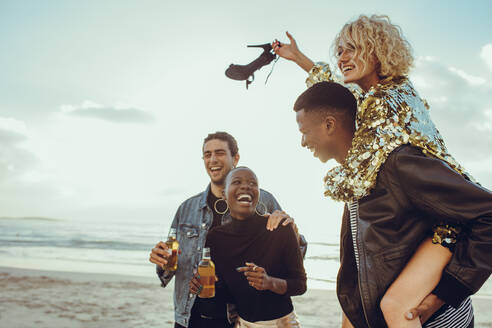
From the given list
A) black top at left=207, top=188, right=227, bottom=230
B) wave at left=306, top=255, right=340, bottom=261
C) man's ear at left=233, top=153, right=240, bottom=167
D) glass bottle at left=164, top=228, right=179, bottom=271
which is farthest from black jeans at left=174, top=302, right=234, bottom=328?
wave at left=306, top=255, right=340, bottom=261

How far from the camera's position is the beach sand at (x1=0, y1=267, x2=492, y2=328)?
725 cm

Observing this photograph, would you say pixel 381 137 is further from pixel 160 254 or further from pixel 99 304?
pixel 99 304

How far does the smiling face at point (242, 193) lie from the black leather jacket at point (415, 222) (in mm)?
1551

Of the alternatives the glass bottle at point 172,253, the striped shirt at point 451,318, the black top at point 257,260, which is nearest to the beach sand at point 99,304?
the glass bottle at point 172,253

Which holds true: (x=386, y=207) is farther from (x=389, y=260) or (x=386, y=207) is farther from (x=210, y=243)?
(x=210, y=243)

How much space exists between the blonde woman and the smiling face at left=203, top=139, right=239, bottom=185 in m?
2.13

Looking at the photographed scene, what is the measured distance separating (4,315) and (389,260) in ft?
27.4

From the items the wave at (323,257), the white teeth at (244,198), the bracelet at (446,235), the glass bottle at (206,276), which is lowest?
the wave at (323,257)

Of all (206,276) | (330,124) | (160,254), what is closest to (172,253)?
(160,254)

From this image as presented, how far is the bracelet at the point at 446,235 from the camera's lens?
153cm

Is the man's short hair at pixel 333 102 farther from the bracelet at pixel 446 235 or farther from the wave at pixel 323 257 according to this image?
the wave at pixel 323 257

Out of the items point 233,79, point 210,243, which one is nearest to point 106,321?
point 210,243

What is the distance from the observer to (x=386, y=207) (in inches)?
61.4

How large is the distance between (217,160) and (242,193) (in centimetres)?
85
